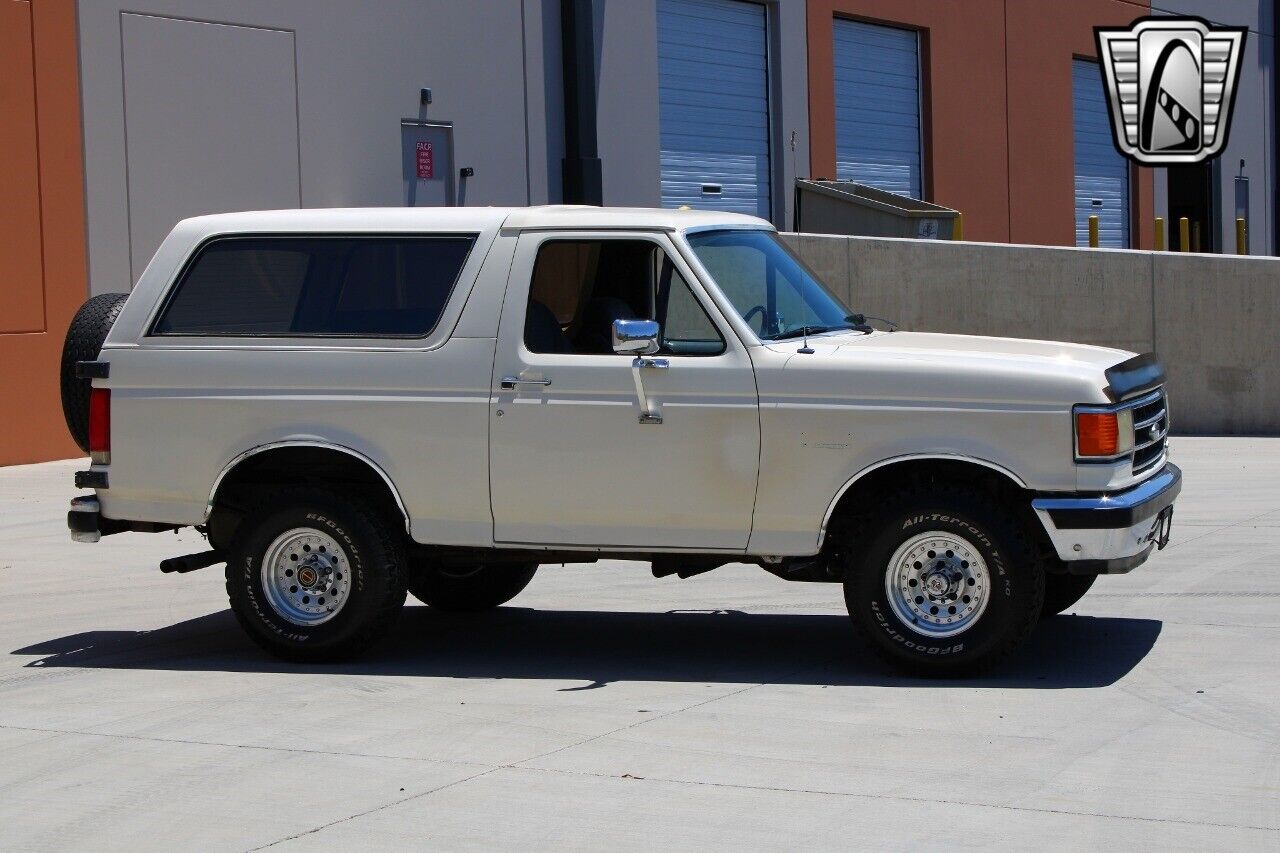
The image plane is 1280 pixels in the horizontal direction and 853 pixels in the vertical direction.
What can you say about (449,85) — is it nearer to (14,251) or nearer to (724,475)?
(14,251)

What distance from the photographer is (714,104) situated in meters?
24.8

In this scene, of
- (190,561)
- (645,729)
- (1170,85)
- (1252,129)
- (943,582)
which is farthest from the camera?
(1252,129)

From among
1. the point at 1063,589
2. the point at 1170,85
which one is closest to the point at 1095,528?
the point at 1063,589

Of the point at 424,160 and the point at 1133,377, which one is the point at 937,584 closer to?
the point at 1133,377

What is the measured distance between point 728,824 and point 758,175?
67.2 ft

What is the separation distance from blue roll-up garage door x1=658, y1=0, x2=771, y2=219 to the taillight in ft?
52.0

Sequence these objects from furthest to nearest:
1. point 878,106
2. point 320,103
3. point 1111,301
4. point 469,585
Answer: point 878,106 < point 320,103 < point 1111,301 < point 469,585

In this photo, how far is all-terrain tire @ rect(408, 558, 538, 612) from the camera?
9.50m

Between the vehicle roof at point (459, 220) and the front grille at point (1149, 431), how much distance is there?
6.54ft

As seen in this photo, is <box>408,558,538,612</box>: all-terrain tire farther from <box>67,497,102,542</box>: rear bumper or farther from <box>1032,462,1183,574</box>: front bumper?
<box>1032,462,1183,574</box>: front bumper

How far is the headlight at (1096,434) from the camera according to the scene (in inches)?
286

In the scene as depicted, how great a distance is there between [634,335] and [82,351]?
274 centimetres

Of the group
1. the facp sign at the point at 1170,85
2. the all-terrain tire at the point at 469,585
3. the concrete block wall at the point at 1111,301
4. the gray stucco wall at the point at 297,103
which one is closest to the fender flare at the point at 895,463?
the all-terrain tire at the point at 469,585

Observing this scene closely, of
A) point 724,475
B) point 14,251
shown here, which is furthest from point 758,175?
point 724,475
